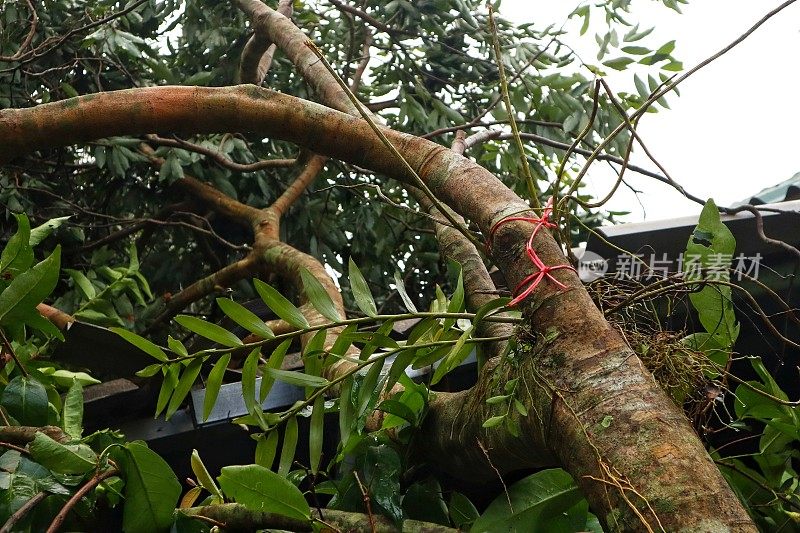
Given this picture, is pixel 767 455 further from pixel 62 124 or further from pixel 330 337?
pixel 62 124

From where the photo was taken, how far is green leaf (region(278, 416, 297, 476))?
121 cm

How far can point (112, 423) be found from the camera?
6.52 ft

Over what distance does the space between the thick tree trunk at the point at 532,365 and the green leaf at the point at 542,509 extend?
0.07 m

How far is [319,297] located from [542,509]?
1.48 ft

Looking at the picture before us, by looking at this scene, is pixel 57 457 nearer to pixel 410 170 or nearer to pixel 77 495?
pixel 77 495

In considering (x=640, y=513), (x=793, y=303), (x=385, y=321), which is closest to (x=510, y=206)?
(x=385, y=321)

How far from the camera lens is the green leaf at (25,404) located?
4.23ft

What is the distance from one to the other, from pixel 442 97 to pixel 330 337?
2.08 metres

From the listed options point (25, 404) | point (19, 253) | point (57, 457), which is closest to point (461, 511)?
point (57, 457)

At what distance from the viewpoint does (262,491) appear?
112 cm

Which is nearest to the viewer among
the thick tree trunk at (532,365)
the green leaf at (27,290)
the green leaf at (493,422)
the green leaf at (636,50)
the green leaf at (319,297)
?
the thick tree trunk at (532,365)

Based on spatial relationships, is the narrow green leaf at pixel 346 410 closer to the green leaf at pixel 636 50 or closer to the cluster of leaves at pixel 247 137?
the green leaf at pixel 636 50

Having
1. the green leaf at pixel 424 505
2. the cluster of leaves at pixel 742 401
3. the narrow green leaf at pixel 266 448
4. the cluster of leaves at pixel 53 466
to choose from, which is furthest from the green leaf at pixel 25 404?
the cluster of leaves at pixel 742 401

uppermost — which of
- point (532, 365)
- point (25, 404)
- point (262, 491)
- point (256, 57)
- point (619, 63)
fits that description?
point (256, 57)
